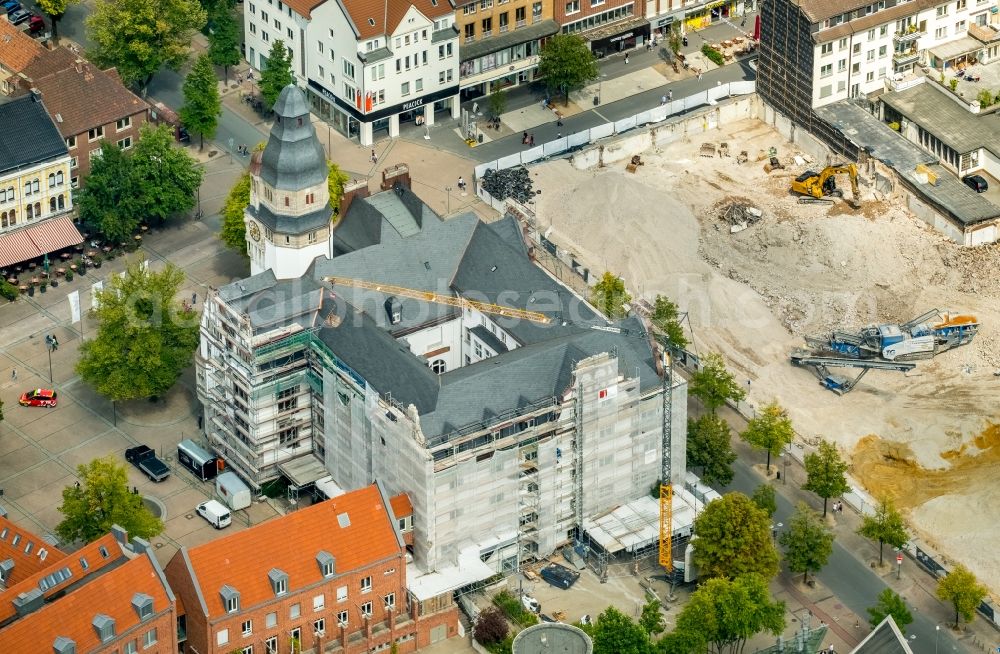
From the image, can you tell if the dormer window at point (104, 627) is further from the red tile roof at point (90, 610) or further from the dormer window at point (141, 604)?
the dormer window at point (141, 604)

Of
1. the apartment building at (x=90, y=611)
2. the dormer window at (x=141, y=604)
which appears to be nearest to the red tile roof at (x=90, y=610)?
the apartment building at (x=90, y=611)

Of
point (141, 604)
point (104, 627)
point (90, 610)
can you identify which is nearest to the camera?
point (104, 627)

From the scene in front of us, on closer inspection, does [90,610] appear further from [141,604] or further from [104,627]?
[141,604]

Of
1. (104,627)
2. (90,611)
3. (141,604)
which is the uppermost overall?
(90,611)

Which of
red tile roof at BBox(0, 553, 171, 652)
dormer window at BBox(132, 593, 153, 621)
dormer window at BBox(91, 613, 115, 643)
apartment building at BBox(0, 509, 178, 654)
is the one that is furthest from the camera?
dormer window at BBox(132, 593, 153, 621)

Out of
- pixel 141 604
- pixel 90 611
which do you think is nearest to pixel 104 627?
pixel 90 611

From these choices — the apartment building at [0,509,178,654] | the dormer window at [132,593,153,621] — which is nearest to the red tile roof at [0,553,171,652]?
the apartment building at [0,509,178,654]

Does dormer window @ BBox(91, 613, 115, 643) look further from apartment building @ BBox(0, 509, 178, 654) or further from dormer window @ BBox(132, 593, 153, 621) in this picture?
dormer window @ BBox(132, 593, 153, 621)

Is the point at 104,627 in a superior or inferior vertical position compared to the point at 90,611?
inferior
